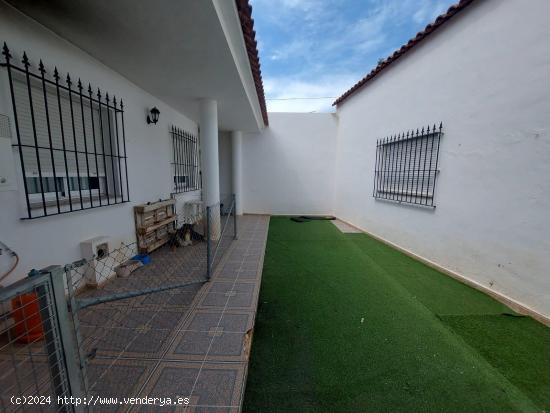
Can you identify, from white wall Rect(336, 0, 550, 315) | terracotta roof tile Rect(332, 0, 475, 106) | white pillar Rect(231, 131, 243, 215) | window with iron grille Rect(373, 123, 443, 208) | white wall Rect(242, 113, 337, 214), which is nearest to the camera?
white wall Rect(336, 0, 550, 315)

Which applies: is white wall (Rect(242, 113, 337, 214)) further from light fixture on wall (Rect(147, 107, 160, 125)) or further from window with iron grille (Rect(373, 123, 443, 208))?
light fixture on wall (Rect(147, 107, 160, 125))

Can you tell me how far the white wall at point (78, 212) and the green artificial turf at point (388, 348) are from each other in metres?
2.22

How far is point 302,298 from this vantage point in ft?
8.59

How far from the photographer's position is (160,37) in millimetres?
2188

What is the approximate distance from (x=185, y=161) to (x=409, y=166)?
4941 millimetres

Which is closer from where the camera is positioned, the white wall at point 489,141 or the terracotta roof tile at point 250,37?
the terracotta roof tile at point 250,37

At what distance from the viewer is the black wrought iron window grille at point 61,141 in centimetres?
204

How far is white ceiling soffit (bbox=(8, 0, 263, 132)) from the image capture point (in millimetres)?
1835

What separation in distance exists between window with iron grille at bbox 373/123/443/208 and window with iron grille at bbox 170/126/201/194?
4571 millimetres

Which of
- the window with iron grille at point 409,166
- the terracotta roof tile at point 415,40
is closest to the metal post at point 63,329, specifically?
the window with iron grille at point 409,166

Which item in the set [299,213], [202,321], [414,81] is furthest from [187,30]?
[299,213]

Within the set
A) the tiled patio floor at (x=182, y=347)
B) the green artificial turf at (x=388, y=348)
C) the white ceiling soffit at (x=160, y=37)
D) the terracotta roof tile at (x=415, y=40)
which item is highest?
the terracotta roof tile at (x=415, y=40)

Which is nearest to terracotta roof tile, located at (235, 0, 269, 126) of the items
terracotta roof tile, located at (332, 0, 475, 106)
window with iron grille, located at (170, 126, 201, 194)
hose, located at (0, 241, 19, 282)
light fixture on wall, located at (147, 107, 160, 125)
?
light fixture on wall, located at (147, 107, 160, 125)

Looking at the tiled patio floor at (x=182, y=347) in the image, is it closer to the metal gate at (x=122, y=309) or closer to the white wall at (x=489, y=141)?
the metal gate at (x=122, y=309)
